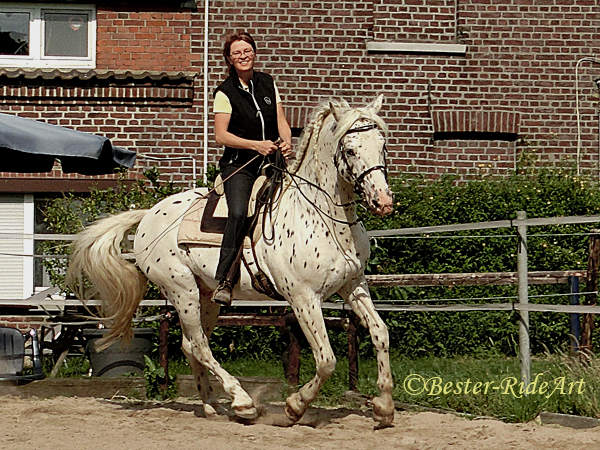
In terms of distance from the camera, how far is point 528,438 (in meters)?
6.28

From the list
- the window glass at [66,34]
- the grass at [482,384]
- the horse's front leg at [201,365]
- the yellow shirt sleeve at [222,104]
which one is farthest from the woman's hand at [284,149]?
the window glass at [66,34]

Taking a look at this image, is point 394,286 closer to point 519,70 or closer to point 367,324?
point 367,324

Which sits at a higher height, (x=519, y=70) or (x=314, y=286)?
(x=519, y=70)

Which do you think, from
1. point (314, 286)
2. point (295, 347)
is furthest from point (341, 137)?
point (295, 347)

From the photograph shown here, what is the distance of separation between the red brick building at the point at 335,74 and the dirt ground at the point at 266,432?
5583 mm

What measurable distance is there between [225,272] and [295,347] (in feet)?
6.59

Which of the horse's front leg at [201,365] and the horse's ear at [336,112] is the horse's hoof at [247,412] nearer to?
the horse's front leg at [201,365]

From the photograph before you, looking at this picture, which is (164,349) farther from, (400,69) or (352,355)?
(400,69)

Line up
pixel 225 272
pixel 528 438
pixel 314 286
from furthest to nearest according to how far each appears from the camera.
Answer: pixel 225 272, pixel 314 286, pixel 528 438

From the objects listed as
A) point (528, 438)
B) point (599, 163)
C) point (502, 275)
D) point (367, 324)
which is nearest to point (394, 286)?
point (502, 275)

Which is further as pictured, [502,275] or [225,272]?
Answer: [502,275]

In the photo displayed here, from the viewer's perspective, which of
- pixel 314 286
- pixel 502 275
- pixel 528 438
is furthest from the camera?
pixel 502 275

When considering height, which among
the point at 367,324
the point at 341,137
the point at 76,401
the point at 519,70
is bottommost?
the point at 76,401

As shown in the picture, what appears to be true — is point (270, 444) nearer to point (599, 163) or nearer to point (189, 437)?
point (189, 437)
